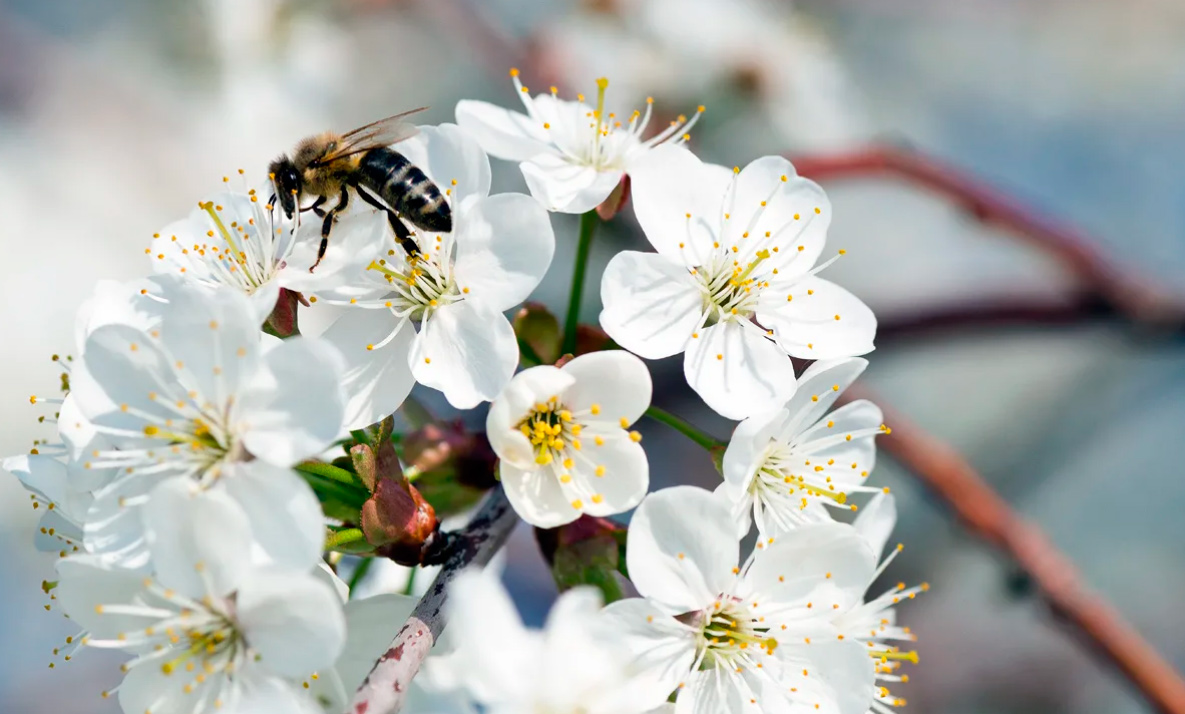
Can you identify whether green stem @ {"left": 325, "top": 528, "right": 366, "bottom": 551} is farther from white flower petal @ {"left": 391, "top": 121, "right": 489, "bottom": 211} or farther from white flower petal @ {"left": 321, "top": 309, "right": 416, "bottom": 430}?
white flower petal @ {"left": 391, "top": 121, "right": 489, "bottom": 211}

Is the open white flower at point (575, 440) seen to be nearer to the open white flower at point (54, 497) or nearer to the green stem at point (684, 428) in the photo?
the green stem at point (684, 428)

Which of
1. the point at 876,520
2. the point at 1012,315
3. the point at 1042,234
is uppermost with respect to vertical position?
the point at 876,520

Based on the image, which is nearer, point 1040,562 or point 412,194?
point 412,194

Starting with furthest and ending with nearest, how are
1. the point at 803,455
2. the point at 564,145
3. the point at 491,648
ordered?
the point at 564,145 < the point at 803,455 < the point at 491,648

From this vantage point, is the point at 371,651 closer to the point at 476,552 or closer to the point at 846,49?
the point at 476,552

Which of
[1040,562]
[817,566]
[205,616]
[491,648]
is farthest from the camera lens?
[1040,562]

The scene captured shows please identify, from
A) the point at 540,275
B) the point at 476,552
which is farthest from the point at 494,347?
the point at 476,552

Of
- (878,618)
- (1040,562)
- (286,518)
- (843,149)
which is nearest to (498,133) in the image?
(286,518)

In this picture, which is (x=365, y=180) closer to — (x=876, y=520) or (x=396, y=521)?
(x=396, y=521)
